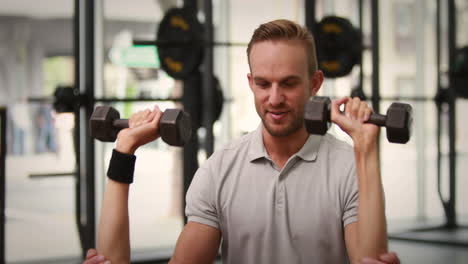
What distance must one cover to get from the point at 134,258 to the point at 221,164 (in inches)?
98.7

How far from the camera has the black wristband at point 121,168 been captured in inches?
55.4

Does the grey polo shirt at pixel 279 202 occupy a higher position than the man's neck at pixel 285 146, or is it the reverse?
the man's neck at pixel 285 146

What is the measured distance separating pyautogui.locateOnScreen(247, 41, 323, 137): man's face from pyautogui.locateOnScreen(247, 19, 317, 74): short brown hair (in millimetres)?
14

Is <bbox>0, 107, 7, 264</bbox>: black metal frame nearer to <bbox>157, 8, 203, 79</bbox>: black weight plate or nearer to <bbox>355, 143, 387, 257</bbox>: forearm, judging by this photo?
<bbox>157, 8, 203, 79</bbox>: black weight plate

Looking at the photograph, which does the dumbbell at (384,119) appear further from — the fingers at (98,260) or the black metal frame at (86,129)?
the black metal frame at (86,129)

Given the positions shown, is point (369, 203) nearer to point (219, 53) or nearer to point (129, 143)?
point (129, 143)

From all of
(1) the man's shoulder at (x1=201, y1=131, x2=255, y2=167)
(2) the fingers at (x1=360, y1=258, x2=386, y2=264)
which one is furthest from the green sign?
(2) the fingers at (x1=360, y1=258, x2=386, y2=264)

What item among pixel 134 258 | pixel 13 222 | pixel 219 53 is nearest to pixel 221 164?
pixel 134 258

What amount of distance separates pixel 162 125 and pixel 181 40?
7.23 ft

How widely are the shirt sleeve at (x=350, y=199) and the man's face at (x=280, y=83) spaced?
0.66 feet

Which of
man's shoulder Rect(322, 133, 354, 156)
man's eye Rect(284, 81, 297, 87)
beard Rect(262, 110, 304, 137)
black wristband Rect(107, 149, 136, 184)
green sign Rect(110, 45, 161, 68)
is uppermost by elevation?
green sign Rect(110, 45, 161, 68)

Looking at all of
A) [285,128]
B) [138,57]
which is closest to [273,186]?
[285,128]

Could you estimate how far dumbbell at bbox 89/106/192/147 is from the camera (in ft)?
4.59

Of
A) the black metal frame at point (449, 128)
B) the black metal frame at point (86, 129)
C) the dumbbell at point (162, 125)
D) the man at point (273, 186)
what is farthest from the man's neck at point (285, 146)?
the black metal frame at point (449, 128)
